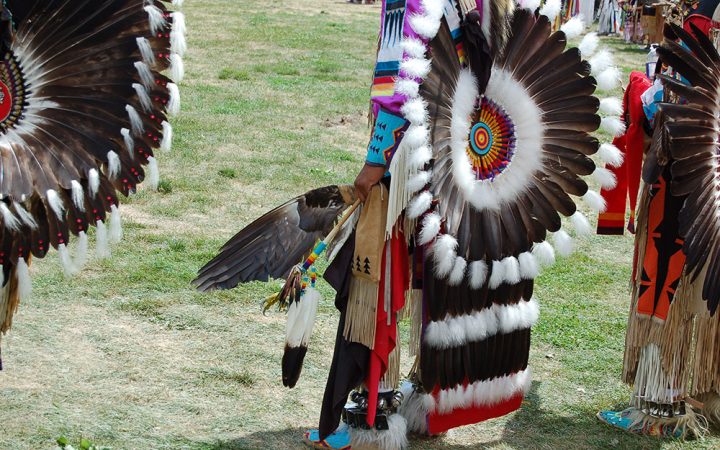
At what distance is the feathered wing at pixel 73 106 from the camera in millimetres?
3059

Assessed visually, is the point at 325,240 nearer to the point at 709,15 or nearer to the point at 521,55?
the point at 521,55

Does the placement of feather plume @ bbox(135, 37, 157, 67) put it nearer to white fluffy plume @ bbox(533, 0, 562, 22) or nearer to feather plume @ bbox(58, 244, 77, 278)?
feather plume @ bbox(58, 244, 77, 278)

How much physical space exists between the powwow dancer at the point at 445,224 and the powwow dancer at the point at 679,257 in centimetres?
35

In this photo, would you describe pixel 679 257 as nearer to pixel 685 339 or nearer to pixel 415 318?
pixel 685 339

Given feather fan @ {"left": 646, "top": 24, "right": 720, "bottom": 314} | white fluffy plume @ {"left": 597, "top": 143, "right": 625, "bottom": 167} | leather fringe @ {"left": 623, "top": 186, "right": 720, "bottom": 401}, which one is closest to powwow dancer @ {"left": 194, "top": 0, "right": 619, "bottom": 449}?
white fluffy plume @ {"left": 597, "top": 143, "right": 625, "bottom": 167}

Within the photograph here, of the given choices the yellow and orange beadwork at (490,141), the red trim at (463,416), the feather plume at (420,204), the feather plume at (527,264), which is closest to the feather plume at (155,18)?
the feather plume at (420,204)

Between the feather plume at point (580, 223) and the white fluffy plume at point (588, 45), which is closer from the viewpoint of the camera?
the white fluffy plume at point (588, 45)

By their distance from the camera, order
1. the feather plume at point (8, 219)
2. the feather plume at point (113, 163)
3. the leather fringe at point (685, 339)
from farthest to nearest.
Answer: the leather fringe at point (685, 339) → the feather plume at point (113, 163) → the feather plume at point (8, 219)

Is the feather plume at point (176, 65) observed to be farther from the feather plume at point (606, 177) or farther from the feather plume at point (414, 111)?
the feather plume at point (606, 177)

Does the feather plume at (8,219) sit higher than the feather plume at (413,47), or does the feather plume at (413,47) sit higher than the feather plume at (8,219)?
the feather plume at (413,47)

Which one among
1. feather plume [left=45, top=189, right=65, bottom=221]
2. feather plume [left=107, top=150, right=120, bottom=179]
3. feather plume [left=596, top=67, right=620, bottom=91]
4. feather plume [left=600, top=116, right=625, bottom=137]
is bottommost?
feather plume [left=45, top=189, right=65, bottom=221]

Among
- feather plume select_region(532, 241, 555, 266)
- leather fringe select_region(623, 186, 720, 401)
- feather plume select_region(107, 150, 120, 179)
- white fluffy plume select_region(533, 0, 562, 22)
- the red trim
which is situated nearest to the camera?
feather plume select_region(107, 150, 120, 179)

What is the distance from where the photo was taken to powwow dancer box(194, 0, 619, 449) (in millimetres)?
3242

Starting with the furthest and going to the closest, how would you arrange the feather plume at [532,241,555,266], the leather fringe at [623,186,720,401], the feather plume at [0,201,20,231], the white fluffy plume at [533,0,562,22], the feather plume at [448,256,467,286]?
1. the leather fringe at [623,186,720,401]
2. the feather plume at [532,241,555,266]
3. the white fluffy plume at [533,0,562,22]
4. the feather plume at [448,256,467,286]
5. the feather plume at [0,201,20,231]
